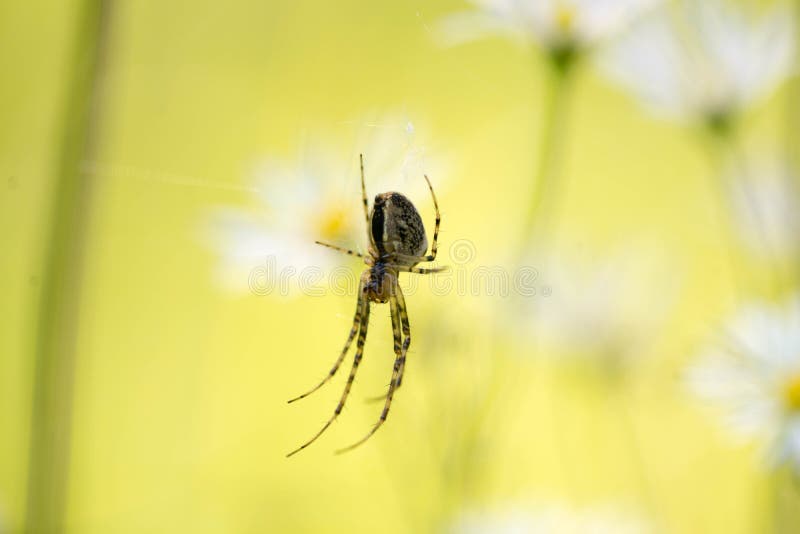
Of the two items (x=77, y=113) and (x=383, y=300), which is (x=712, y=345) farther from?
(x=77, y=113)

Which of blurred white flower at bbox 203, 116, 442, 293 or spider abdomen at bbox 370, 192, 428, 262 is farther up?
blurred white flower at bbox 203, 116, 442, 293

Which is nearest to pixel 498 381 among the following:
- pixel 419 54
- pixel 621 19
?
pixel 621 19

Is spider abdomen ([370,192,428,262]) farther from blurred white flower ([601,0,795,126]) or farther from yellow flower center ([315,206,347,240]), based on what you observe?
blurred white flower ([601,0,795,126])

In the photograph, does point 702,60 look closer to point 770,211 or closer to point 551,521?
point 770,211

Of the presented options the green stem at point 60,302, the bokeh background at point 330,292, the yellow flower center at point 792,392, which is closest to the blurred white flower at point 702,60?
the bokeh background at point 330,292

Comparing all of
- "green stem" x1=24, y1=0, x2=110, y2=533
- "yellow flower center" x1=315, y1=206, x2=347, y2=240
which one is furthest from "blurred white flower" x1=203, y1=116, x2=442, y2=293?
"green stem" x1=24, y1=0, x2=110, y2=533

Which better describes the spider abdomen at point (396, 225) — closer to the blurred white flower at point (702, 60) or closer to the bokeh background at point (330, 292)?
the bokeh background at point (330, 292)

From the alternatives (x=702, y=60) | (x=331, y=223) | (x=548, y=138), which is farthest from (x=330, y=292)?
(x=702, y=60)
